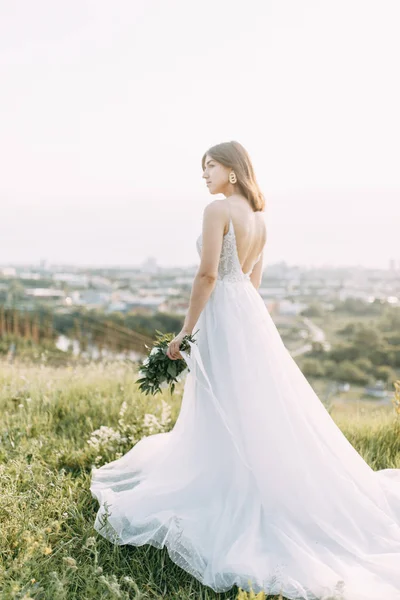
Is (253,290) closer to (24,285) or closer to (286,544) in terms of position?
(286,544)

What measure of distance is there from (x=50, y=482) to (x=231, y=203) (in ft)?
8.41

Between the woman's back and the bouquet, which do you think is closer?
the woman's back

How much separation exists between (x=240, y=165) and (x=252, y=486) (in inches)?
83.2

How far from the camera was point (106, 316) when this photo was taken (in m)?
34.9

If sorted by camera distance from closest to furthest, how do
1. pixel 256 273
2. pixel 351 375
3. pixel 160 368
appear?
1. pixel 160 368
2. pixel 256 273
3. pixel 351 375

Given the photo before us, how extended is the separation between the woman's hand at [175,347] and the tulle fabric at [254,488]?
0.36ft

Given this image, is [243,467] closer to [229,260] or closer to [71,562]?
[71,562]

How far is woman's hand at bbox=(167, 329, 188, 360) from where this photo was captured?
372 centimetres

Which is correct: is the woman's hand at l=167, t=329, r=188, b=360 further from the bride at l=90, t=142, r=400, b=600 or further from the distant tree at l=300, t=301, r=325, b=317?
the distant tree at l=300, t=301, r=325, b=317

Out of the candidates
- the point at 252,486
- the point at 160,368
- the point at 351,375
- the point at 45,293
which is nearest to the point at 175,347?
the point at 160,368

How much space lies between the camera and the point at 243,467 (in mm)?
3543

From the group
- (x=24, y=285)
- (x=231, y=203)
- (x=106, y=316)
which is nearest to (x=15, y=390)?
(x=231, y=203)

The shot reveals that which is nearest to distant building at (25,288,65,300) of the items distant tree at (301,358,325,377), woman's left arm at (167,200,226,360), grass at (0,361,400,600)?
distant tree at (301,358,325,377)

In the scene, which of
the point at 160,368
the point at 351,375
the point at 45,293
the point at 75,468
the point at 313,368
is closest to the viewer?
the point at 160,368
